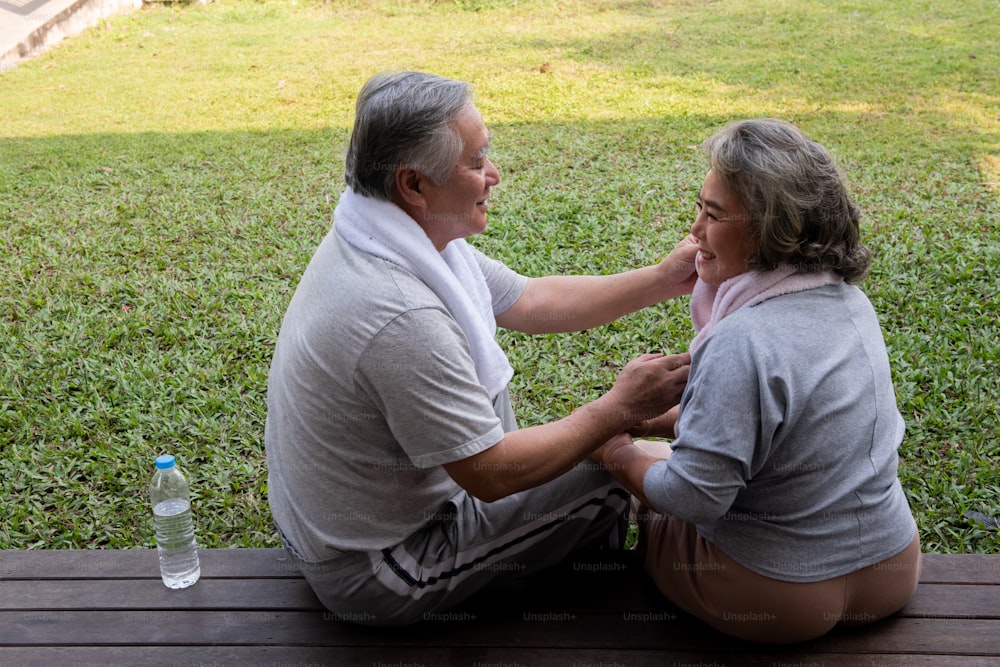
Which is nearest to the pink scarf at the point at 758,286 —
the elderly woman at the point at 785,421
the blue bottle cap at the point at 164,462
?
the elderly woman at the point at 785,421

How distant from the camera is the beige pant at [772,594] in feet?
7.96

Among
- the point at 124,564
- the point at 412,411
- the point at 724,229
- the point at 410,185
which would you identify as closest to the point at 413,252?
the point at 410,185

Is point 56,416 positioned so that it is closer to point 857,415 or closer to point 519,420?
point 519,420

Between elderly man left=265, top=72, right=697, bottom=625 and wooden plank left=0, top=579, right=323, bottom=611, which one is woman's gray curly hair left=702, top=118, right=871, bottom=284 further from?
wooden plank left=0, top=579, right=323, bottom=611

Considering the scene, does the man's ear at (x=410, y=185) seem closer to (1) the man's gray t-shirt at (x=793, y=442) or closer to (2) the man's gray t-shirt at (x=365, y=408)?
(2) the man's gray t-shirt at (x=365, y=408)

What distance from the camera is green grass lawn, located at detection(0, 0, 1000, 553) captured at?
4.36 metres

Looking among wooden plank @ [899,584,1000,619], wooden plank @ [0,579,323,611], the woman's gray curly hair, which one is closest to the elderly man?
wooden plank @ [0,579,323,611]

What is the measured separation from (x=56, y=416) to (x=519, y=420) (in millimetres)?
2242

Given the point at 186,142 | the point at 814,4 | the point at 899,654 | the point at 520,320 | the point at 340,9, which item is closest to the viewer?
the point at 899,654

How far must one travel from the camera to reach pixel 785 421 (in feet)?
7.43

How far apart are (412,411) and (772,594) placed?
1024 millimetres

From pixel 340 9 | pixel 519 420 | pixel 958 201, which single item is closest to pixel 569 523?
pixel 519 420

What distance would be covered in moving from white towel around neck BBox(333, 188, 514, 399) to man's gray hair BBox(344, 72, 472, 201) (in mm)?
65

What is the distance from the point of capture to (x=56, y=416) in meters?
4.62
